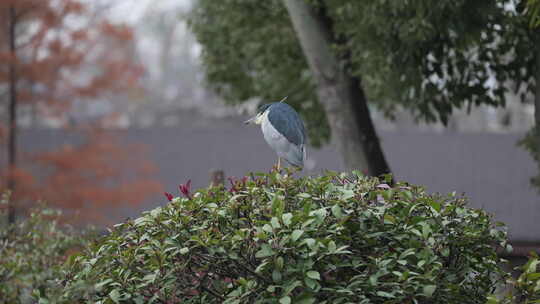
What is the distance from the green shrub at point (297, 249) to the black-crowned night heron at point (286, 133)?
437mm

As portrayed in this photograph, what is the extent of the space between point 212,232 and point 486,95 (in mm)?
6442

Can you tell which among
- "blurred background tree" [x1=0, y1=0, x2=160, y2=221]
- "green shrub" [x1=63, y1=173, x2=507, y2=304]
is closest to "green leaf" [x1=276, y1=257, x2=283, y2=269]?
"green shrub" [x1=63, y1=173, x2=507, y2=304]

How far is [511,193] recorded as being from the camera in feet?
59.6

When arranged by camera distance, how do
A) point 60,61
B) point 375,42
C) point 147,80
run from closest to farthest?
point 375,42, point 60,61, point 147,80

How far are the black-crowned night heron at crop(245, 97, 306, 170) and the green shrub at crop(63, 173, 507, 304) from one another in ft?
1.43

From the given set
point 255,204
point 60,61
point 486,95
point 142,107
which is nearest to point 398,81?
point 486,95

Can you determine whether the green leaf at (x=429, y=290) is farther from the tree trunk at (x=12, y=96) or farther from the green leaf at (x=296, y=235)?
the tree trunk at (x=12, y=96)

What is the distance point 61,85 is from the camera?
15352 mm

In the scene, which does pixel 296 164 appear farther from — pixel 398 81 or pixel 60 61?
pixel 60 61

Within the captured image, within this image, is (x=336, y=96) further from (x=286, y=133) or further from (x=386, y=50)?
(x=286, y=133)

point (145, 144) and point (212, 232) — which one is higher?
point (145, 144)

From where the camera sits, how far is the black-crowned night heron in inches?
193

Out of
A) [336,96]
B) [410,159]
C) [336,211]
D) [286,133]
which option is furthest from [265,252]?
[410,159]

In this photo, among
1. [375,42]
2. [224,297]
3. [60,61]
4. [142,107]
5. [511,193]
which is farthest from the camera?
[142,107]
